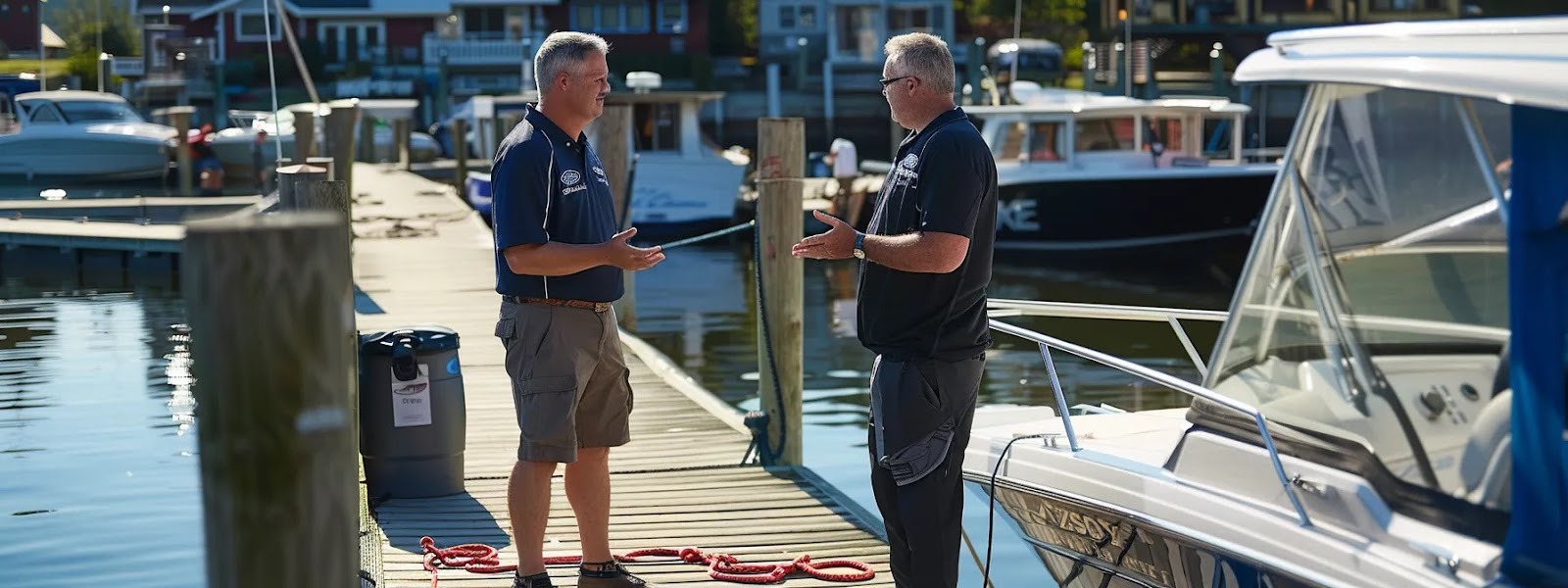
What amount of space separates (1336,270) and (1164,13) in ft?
163

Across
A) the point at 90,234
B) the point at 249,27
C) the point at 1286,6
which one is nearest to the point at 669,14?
the point at 249,27

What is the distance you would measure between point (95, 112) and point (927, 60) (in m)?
35.5

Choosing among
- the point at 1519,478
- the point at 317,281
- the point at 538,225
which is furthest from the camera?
the point at 538,225

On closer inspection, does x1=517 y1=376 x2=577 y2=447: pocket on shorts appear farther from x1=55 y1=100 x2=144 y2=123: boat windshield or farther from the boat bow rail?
x1=55 y1=100 x2=144 y2=123: boat windshield

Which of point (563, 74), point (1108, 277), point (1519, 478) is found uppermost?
point (563, 74)

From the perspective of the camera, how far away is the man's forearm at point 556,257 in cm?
446

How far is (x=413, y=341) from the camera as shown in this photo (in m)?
6.47

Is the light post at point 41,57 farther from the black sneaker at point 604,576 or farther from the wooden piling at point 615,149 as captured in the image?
the black sneaker at point 604,576

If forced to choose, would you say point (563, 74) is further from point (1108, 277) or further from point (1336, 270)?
point (1108, 277)

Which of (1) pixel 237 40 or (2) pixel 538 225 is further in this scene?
(1) pixel 237 40

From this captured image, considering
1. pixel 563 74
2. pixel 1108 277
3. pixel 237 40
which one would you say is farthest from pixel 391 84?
pixel 563 74

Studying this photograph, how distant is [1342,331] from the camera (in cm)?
371

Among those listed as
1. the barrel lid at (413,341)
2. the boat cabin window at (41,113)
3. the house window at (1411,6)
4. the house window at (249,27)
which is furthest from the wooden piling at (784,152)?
the house window at (249,27)

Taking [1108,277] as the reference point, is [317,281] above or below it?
above
